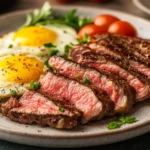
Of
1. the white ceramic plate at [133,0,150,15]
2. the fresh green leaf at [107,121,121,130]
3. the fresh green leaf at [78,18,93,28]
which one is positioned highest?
the white ceramic plate at [133,0,150,15]

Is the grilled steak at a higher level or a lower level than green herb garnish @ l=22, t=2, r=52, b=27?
higher

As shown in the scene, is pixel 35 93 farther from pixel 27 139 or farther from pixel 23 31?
pixel 23 31

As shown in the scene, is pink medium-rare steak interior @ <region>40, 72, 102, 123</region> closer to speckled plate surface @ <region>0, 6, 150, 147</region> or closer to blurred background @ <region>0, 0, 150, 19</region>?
speckled plate surface @ <region>0, 6, 150, 147</region>

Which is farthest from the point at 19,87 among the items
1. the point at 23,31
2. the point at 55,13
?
the point at 55,13

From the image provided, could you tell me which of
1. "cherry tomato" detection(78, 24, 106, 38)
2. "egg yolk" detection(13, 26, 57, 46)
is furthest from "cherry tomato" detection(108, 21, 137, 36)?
"egg yolk" detection(13, 26, 57, 46)

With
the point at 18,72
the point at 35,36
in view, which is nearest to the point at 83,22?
the point at 35,36

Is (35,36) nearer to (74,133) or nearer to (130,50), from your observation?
(130,50)
